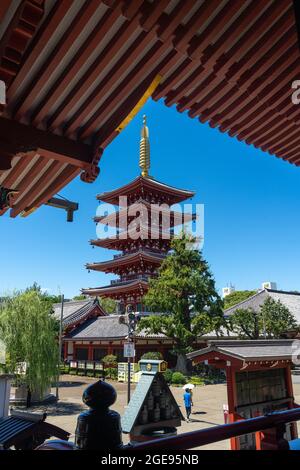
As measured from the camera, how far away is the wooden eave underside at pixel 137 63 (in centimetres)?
196

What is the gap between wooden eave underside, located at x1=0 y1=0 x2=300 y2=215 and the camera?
6.44 ft

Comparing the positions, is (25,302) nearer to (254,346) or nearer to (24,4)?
(254,346)

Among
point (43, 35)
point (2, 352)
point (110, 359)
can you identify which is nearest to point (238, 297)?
point (110, 359)

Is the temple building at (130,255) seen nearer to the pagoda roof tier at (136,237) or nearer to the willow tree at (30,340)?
the pagoda roof tier at (136,237)

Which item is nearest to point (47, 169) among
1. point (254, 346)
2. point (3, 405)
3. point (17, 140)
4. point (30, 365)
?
point (17, 140)

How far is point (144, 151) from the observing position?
33531mm

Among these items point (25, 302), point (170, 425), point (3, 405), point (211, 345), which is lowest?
point (3, 405)

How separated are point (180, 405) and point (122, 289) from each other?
1364 cm

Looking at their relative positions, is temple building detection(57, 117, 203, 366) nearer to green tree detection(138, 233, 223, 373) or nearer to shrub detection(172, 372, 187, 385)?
green tree detection(138, 233, 223, 373)

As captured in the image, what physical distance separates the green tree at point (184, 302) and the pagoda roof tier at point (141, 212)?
736 centimetres

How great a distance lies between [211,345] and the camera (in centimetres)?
831

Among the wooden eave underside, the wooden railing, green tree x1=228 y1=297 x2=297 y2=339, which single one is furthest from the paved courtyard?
the wooden eave underside

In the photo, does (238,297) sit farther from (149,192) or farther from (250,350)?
(250,350)

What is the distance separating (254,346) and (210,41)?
28.1ft
